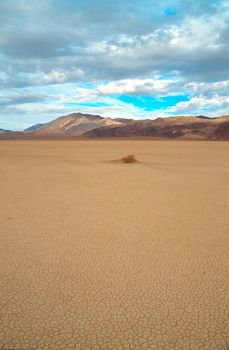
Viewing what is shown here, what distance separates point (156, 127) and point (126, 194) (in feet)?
295

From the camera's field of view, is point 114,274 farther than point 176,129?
No

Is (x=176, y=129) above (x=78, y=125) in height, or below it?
below

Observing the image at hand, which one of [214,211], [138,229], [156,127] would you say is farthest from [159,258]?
[156,127]

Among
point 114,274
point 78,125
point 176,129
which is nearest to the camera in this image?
point 114,274

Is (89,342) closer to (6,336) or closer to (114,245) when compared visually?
(6,336)

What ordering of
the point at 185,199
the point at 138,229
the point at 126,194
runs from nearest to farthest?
the point at 138,229, the point at 185,199, the point at 126,194

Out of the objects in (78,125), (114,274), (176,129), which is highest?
(78,125)

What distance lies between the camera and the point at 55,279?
3.41 metres

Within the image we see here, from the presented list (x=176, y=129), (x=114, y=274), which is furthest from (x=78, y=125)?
(x=114, y=274)

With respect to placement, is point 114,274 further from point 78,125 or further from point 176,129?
point 78,125

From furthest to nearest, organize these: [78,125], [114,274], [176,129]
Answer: [78,125], [176,129], [114,274]

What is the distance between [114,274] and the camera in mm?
3537

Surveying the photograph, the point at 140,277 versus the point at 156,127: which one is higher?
the point at 156,127

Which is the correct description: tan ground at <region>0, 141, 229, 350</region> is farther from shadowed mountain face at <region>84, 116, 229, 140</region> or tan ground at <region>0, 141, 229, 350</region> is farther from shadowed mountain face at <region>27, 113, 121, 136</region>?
shadowed mountain face at <region>27, 113, 121, 136</region>
